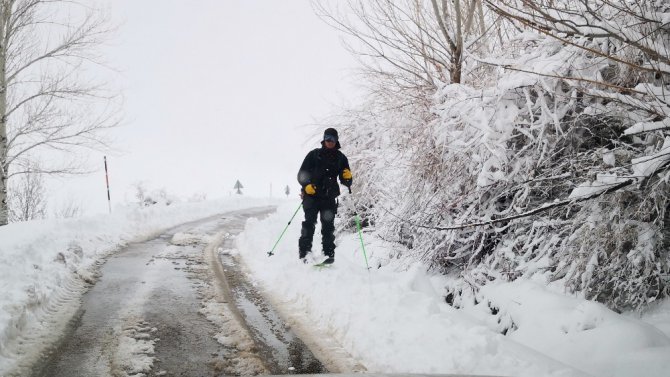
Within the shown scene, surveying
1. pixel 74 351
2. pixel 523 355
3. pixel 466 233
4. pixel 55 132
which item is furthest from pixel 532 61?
pixel 55 132

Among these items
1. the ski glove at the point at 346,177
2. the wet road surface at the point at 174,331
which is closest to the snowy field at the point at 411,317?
the wet road surface at the point at 174,331

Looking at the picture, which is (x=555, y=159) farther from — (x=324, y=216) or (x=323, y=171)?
(x=324, y=216)

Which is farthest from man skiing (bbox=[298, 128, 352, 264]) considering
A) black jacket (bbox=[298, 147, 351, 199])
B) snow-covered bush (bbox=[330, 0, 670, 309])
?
snow-covered bush (bbox=[330, 0, 670, 309])

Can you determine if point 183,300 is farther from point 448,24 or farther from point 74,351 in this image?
point 448,24

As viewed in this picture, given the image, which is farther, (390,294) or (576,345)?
(390,294)

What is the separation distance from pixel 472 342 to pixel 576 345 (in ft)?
2.75

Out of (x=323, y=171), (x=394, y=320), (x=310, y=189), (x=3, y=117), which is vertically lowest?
(x=394, y=320)

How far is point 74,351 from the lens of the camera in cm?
367

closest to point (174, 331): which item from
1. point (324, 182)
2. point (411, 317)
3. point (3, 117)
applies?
point (411, 317)

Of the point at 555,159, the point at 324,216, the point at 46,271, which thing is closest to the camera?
the point at 555,159

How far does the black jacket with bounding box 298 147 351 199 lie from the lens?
6.78 meters

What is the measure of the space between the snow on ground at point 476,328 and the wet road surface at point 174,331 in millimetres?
564

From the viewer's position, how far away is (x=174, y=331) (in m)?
4.18

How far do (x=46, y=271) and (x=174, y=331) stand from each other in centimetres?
293
